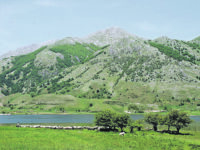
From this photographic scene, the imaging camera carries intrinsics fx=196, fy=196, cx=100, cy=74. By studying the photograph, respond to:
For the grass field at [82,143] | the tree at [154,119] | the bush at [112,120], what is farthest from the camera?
the tree at [154,119]

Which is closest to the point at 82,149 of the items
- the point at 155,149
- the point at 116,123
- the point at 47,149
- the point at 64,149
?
the point at 64,149

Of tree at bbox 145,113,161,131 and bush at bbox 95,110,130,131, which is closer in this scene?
bush at bbox 95,110,130,131

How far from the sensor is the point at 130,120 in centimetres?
8650

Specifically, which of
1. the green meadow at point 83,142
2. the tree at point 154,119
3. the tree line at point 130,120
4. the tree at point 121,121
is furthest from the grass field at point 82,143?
the tree at point 154,119

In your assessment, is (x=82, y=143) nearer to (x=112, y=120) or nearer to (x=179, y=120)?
(x=112, y=120)

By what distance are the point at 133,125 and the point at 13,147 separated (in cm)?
5355

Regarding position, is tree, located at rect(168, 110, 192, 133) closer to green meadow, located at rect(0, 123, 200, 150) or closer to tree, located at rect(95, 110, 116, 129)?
green meadow, located at rect(0, 123, 200, 150)

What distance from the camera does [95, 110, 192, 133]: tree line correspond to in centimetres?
8338

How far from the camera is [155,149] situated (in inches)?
1847

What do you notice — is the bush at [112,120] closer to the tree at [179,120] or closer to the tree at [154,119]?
the tree at [154,119]

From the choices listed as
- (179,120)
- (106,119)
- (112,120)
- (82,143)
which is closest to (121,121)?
(112,120)

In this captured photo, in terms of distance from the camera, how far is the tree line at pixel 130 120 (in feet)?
Result: 274

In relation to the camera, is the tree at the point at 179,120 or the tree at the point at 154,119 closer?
the tree at the point at 179,120

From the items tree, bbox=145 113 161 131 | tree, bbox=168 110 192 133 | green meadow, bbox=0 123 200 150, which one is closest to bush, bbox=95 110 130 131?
tree, bbox=145 113 161 131
